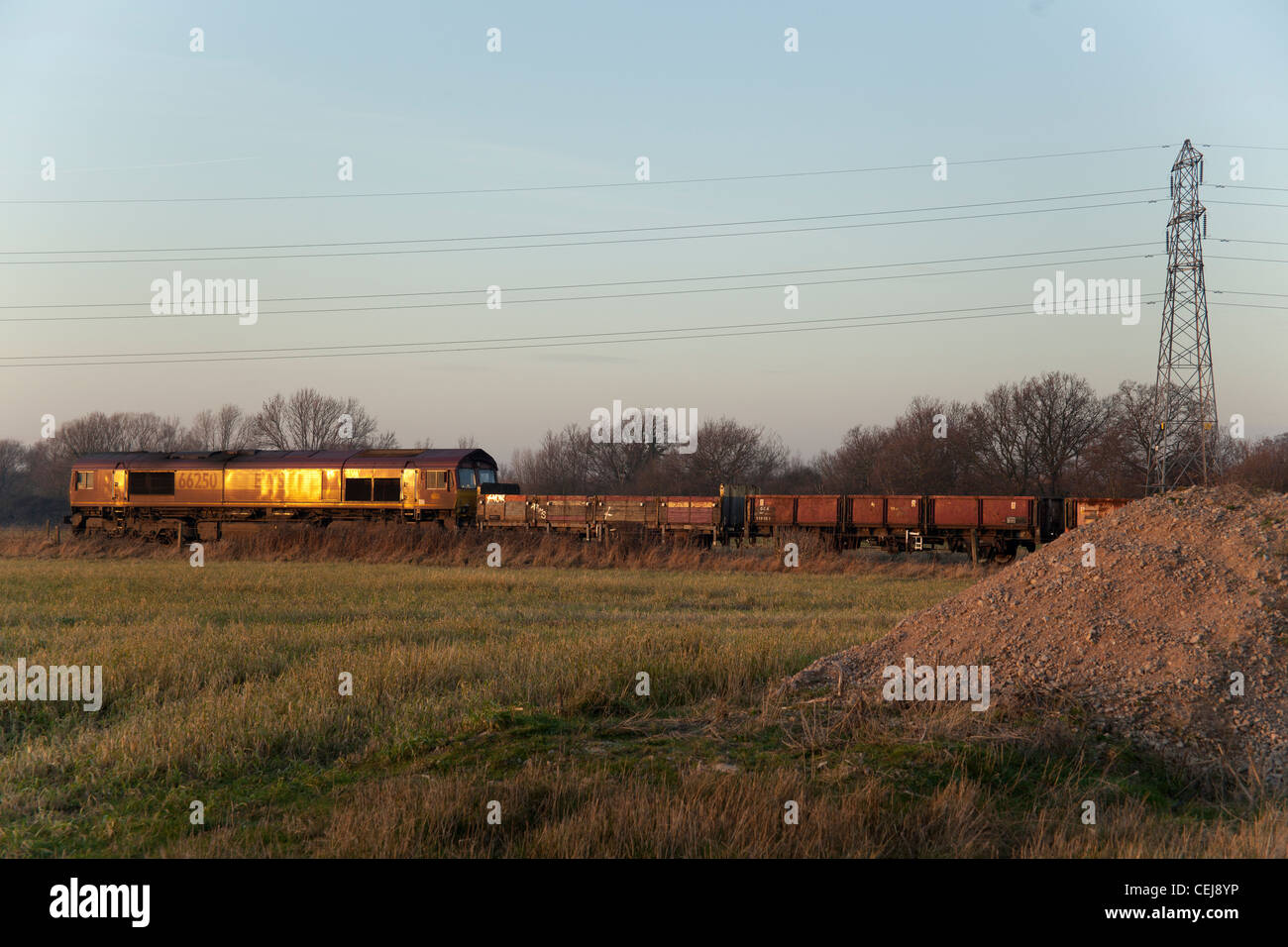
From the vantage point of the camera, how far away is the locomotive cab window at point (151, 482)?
39.9 m

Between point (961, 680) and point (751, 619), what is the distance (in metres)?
8.79

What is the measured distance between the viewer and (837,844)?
6.32 metres

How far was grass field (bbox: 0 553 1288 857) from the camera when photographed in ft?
21.0

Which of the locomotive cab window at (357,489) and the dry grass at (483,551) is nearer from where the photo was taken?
the dry grass at (483,551)

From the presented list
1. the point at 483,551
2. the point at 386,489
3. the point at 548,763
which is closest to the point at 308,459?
the point at 386,489

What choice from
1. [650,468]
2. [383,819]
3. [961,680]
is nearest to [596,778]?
[383,819]

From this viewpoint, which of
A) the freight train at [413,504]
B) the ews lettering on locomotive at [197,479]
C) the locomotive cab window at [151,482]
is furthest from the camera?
the locomotive cab window at [151,482]

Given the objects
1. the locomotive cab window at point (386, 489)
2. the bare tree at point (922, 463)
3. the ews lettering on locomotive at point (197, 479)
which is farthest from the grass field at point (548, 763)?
the bare tree at point (922, 463)

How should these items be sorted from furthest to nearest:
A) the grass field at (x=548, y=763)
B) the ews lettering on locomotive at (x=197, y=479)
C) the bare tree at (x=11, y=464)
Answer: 1. the bare tree at (x=11, y=464)
2. the ews lettering on locomotive at (x=197, y=479)
3. the grass field at (x=548, y=763)

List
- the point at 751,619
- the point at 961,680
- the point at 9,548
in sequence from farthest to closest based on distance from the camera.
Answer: the point at 9,548
the point at 751,619
the point at 961,680

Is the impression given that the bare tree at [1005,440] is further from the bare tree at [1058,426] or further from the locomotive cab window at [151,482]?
the locomotive cab window at [151,482]

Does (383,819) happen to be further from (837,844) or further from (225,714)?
(225,714)

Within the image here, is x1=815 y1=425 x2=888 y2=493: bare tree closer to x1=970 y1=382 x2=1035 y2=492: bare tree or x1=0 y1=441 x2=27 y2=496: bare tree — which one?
x1=970 y1=382 x2=1035 y2=492: bare tree

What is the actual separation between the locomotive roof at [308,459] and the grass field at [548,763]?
82.3ft
